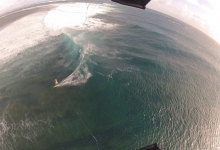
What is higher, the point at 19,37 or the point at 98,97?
the point at 19,37

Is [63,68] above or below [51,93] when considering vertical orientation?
above

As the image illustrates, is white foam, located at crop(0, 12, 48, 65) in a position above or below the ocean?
above

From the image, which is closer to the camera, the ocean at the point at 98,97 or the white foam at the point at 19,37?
the ocean at the point at 98,97

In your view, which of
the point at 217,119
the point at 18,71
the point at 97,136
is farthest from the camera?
the point at 18,71

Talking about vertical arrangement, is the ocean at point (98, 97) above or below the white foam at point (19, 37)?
below

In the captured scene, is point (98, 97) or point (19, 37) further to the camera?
point (19, 37)

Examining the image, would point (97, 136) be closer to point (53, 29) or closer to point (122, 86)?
point (122, 86)

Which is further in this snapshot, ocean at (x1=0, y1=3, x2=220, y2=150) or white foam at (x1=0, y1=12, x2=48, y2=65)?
white foam at (x1=0, y1=12, x2=48, y2=65)

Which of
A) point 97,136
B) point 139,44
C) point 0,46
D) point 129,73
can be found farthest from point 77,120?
point 139,44
